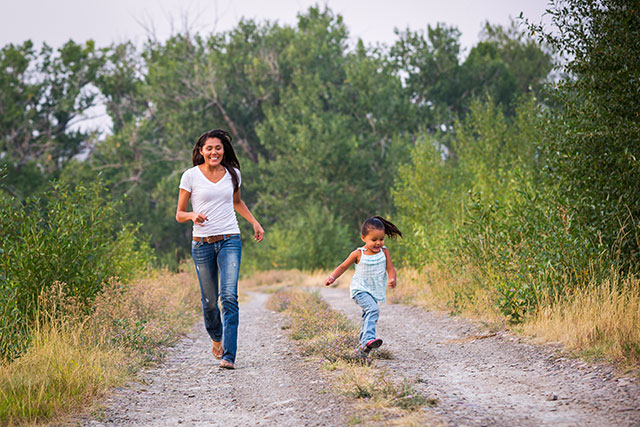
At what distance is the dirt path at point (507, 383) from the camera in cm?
447

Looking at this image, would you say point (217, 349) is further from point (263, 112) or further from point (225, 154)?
point (263, 112)

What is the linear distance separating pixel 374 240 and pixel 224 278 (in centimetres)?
173

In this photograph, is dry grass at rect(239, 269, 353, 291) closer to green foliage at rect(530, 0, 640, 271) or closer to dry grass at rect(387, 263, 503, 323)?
dry grass at rect(387, 263, 503, 323)

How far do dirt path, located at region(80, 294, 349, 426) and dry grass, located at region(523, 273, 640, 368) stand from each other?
2.83 metres

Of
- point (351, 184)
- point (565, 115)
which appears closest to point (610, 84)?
point (565, 115)

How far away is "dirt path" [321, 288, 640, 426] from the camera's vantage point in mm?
4473

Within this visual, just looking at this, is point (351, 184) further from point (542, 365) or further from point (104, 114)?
point (542, 365)

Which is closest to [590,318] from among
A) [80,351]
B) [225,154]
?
[225,154]

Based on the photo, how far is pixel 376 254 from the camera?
7.11 metres

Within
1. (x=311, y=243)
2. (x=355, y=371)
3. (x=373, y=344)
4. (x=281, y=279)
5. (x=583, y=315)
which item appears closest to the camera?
(x=355, y=371)

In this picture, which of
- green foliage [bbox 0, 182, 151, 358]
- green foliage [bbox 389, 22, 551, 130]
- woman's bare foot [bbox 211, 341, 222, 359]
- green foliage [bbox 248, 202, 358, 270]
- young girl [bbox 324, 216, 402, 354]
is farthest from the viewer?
green foliage [bbox 389, 22, 551, 130]

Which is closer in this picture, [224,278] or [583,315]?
[224,278]

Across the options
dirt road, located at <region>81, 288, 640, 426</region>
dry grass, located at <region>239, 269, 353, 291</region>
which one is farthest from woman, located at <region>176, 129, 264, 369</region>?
dry grass, located at <region>239, 269, 353, 291</region>

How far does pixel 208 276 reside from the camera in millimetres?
7062
